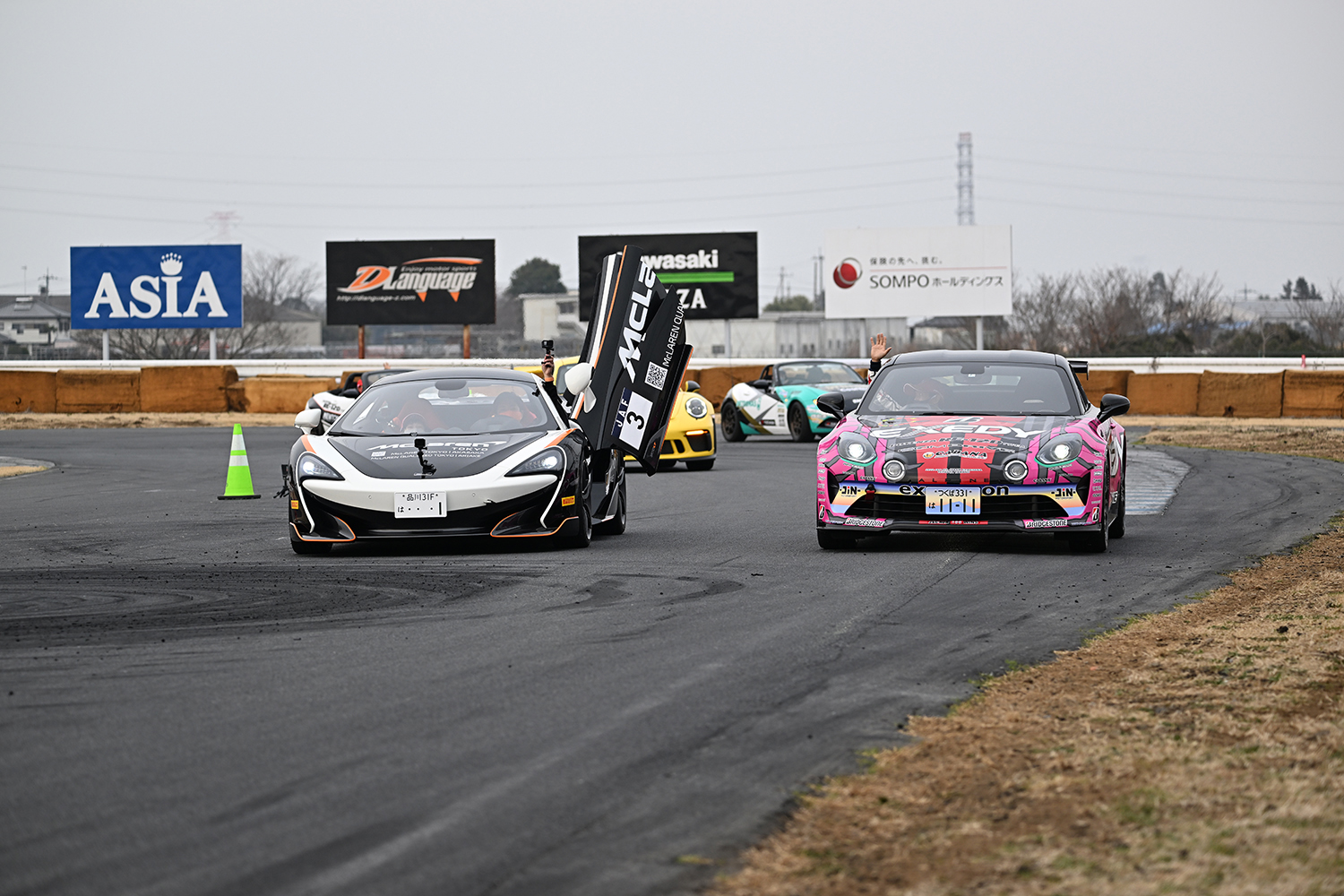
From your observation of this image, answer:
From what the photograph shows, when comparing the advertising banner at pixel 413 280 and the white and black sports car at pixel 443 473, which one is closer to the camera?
the white and black sports car at pixel 443 473

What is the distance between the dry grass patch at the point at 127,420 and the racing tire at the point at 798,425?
41.5 ft

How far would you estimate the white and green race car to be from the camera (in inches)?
1020

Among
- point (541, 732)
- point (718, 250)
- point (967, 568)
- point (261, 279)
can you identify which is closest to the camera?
point (541, 732)

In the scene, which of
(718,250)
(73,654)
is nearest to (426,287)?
(718,250)


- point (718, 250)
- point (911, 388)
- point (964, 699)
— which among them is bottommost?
point (964, 699)

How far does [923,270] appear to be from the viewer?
179 feet

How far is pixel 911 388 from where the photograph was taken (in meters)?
11.8

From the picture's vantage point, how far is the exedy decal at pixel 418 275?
52.8 m

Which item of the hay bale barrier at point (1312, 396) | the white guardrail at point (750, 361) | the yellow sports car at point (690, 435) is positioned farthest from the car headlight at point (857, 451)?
the white guardrail at point (750, 361)

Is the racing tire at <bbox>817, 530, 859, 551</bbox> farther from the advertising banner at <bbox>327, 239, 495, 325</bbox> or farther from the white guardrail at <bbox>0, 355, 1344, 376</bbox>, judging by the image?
the advertising banner at <bbox>327, 239, 495, 325</bbox>

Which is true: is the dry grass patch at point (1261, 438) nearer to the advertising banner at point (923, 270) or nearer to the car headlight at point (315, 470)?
the car headlight at point (315, 470)

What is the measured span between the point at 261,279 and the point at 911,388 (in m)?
93.8

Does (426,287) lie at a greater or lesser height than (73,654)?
greater

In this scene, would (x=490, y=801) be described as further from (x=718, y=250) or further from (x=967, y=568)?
(x=718, y=250)
